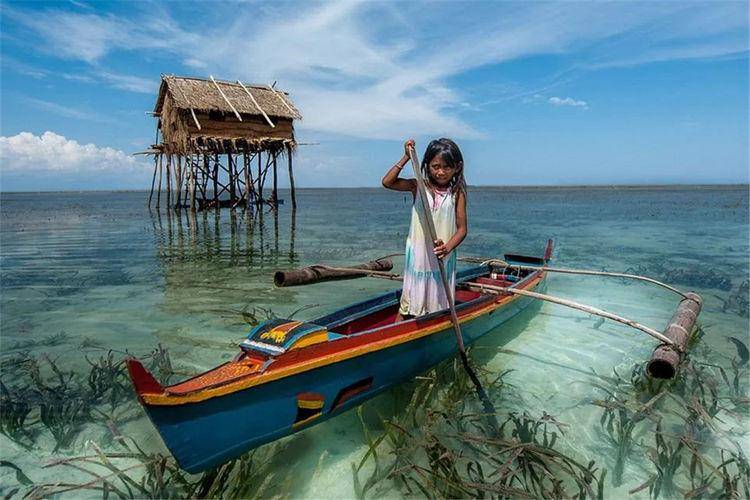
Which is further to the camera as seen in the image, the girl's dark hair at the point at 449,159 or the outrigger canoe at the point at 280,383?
the girl's dark hair at the point at 449,159

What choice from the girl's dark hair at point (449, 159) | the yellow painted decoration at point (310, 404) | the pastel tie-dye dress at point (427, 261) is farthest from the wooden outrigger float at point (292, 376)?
the girl's dark hair at point (449, 159)

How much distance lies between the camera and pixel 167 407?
9.46ft

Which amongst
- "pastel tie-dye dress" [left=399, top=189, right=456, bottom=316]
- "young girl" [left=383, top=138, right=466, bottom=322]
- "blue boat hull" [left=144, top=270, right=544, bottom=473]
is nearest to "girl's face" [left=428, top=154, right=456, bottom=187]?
"young girl" [left=383, top=138, right=466, bottom=322]

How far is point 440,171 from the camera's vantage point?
4.47 m

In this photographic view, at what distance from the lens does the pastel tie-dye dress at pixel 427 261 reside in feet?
14.9

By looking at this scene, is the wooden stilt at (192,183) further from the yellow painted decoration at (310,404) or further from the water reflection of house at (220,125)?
the yellow painted decoration at (310,404)

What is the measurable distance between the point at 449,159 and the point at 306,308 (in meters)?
4.71

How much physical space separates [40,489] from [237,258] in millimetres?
9894

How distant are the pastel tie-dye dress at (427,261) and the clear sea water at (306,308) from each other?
46.3 inches

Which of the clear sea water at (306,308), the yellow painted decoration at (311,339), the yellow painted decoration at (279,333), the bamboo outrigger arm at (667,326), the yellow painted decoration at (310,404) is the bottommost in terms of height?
the clear sea water at (306,308)

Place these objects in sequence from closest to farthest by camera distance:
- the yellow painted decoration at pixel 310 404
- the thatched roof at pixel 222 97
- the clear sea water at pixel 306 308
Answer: the yellow painted decoration at pixel 310 404 → the clear sea water at pixel 306 308 → the thatched roof at pixel 222 97

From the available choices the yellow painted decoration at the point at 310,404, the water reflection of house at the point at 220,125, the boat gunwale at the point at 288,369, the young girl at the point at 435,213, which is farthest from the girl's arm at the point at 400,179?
the water reflection of house at the point at 220,125

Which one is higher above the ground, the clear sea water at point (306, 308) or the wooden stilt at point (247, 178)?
the wooden stilt at point (247, 178)

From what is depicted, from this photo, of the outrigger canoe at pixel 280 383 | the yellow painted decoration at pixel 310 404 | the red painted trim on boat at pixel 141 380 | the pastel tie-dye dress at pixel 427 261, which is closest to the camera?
the red painted trim on boat at pixel 141 380
